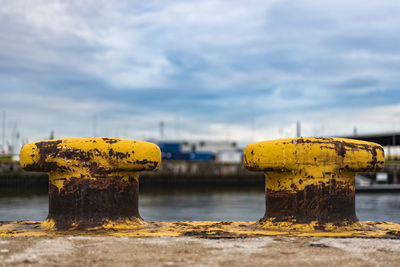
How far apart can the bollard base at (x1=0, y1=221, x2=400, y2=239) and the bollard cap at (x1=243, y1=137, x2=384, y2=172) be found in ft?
1.65

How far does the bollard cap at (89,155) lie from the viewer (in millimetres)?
3697

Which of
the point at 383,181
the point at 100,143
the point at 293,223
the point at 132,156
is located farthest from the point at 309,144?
the point at 383,181

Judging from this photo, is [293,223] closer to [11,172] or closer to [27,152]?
[27,152]

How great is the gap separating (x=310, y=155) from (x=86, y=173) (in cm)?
185

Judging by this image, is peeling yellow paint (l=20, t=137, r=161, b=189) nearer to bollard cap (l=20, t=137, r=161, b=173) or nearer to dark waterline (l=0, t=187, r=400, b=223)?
bollard cap (l=20, t=137, r=161, b=173)

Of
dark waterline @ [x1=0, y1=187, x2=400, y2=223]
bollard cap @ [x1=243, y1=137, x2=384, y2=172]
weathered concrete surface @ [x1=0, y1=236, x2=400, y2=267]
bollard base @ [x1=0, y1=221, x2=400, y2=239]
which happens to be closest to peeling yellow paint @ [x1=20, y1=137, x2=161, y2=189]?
bollard base @ [x1=0, y1=221, x2=400, y2=239]

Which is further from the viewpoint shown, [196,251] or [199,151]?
[199,151]

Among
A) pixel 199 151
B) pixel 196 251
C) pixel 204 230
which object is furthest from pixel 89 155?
pixel 199 151

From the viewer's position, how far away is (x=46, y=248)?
2.57m

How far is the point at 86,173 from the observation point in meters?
3.71

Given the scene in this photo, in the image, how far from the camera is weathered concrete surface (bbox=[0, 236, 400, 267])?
7.49 feet

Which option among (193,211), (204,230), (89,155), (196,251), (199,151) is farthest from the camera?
(199,151)

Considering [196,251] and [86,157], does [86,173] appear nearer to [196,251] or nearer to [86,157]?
[86,157]

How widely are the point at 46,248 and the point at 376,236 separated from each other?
2.18 m
